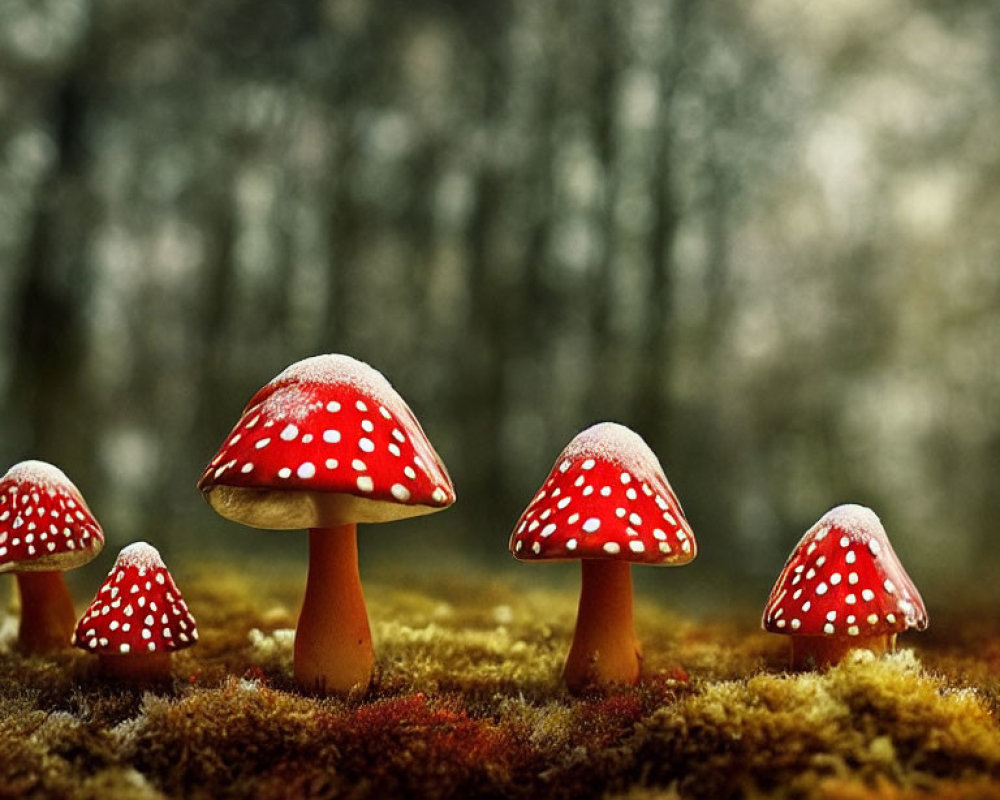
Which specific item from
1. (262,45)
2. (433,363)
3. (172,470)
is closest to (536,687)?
(433,363)

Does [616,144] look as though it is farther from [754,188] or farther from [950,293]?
[950,293]

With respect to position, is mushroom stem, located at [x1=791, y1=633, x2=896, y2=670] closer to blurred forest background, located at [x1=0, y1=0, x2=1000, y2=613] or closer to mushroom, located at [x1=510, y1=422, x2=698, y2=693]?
mushroom, located at [x1=510, y1=422, x2=698, y2=693]

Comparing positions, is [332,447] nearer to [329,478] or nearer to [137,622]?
[329,478]

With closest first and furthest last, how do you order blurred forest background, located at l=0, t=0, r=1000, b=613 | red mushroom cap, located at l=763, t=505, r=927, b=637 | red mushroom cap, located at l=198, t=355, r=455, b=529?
red mushroom cap, located at l=198, t=355, r=455, b=529, red mushroom cap, located at l=763, t=505, r=927, b=637, blurred forest background, located at l=0, t=0, r=1000, b=613

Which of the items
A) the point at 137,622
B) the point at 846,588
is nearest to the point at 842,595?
the point at 846,588

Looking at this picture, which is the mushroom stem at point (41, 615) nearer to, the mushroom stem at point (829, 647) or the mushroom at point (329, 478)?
the mushroom at point (329, 478)

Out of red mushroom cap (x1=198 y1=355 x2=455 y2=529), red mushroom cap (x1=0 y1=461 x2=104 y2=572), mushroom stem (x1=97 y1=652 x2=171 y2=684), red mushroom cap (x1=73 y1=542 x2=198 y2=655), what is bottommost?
mushroom stem (x1=97 y1=652 x2=171 y2=684)

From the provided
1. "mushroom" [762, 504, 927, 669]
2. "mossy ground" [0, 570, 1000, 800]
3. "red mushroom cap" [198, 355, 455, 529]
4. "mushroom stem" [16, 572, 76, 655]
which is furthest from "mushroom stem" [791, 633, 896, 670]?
"mushroom stem" [16, 572, 76, 655]
